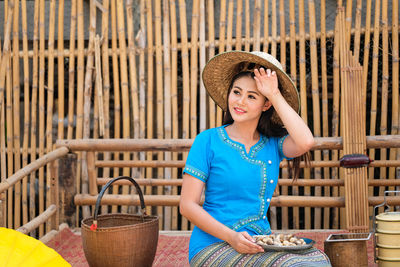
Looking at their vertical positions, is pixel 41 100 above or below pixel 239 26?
below

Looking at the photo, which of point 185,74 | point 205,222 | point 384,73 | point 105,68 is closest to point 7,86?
point 105,68

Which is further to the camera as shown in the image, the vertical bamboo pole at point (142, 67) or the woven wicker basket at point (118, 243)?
the vertical bamboo pole at point (142, 67)

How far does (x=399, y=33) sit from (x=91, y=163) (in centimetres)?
263

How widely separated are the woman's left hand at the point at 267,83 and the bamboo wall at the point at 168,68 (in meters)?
1.96

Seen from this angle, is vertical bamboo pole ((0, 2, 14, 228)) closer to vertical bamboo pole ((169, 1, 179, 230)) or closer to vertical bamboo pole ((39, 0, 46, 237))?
vertical bamboo pole ((39, 0, 46, 237))

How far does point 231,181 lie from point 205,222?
0.68 ft

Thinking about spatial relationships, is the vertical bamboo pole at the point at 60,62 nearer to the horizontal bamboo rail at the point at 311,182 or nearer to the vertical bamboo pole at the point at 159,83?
the vertical bamboo pole at the point at 159,83

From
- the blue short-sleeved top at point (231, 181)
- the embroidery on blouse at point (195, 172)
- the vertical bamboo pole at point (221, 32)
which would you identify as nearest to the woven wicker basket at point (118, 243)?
the blue short-sleeved top at point (231, 181)

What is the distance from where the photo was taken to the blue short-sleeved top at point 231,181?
2135mm

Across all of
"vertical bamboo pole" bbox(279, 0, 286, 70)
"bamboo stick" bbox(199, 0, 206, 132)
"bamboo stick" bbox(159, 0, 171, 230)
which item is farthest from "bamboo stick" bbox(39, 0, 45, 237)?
"vertical bamboo pole" bbox(279, 0, 286, 70)

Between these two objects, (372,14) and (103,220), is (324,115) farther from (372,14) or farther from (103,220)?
(103,220)

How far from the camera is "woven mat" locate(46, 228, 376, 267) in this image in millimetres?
2945

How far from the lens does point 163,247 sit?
3230 mm

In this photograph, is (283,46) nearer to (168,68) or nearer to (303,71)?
(303,71)
